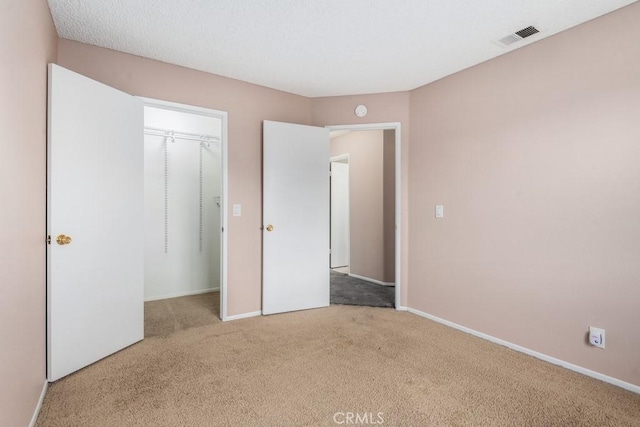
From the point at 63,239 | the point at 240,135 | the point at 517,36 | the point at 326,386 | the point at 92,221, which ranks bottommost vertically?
the point at 326,386

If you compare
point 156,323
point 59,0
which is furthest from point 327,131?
point 156,323

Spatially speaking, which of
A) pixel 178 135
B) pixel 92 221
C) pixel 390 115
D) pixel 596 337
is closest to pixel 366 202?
pixel 390 115

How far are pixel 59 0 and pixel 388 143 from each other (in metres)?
3.75

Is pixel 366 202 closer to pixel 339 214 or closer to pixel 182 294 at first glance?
pixel 339 214

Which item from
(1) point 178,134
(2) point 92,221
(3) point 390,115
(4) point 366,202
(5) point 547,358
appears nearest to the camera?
(2) point 92,221

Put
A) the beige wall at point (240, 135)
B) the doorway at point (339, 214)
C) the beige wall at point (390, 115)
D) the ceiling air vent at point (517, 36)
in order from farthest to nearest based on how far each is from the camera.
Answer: the doorway at point (339, 214), the beige wall at point (390, 115), the beige wall at point (240, 135), the ceiling air vent at point (517, 36)

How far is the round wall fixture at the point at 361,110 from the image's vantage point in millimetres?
3572

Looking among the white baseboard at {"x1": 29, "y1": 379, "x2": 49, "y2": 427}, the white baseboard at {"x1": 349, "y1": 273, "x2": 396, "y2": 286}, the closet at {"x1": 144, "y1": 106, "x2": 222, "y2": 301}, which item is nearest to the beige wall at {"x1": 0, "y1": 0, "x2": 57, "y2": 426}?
the white baseboard at {"x1": 29, "y1": 379, "x2": 49, "y2": 427}

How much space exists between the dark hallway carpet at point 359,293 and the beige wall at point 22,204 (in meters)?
2.73

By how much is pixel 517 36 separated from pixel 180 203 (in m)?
3.81

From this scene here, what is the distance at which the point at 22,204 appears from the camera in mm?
1537

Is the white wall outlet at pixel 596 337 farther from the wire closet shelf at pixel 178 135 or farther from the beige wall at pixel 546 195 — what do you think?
the wire closet shelf at pixel 178 135

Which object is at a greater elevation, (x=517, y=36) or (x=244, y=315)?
(x=517, y=36)

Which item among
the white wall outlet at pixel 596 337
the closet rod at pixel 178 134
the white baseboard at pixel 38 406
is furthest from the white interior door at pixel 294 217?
the white wall outlet at pixel 596 337
